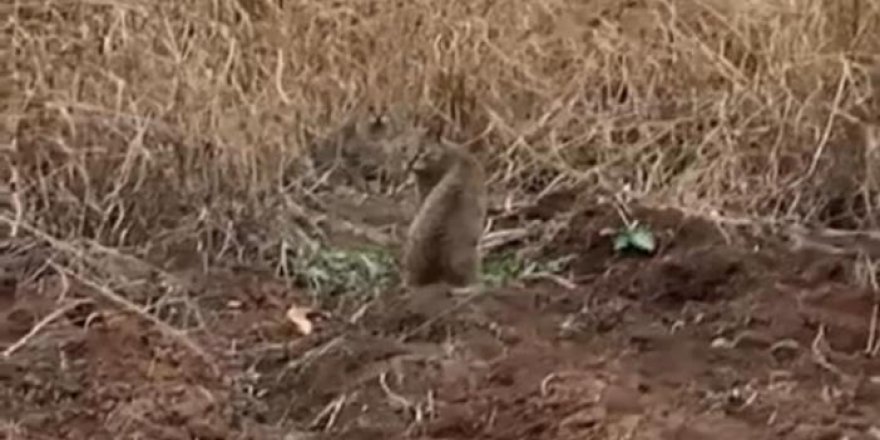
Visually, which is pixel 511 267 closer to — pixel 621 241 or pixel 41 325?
pixel 621 241

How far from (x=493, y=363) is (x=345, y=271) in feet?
2.54

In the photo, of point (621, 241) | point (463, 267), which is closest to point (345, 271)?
point (463, 267)

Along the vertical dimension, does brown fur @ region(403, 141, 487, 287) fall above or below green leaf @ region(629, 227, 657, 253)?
above

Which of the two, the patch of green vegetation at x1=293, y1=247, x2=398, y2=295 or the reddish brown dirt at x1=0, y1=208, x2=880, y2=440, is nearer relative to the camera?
the reddish brown dirt at x1=0, y1=208, x2=880, y2=440

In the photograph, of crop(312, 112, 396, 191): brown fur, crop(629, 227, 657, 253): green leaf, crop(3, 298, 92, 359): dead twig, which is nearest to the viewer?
crop(3, 298, 92, 359): dead twig

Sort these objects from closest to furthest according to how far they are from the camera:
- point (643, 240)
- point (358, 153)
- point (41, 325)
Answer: point (41, 325) → point (643, 240) → point (358, 153)

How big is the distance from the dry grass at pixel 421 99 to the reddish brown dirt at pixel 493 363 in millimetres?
357

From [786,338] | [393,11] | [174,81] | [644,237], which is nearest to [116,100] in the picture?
[174,81]

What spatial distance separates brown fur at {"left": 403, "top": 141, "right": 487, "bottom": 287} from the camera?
4.34 meters

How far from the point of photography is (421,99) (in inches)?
212

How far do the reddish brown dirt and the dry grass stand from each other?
36 cm

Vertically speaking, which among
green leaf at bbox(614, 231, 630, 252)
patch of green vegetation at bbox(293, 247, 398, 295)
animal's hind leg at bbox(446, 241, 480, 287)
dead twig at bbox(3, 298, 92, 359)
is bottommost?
patch of green vegetation at bbox(293, 247, 398, 295)

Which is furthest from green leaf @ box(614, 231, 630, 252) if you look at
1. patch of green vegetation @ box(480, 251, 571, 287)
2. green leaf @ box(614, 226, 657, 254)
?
patch of green vegetation @ box(480, 251, 571, 287)

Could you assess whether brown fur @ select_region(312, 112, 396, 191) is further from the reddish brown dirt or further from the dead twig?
the dead twig
